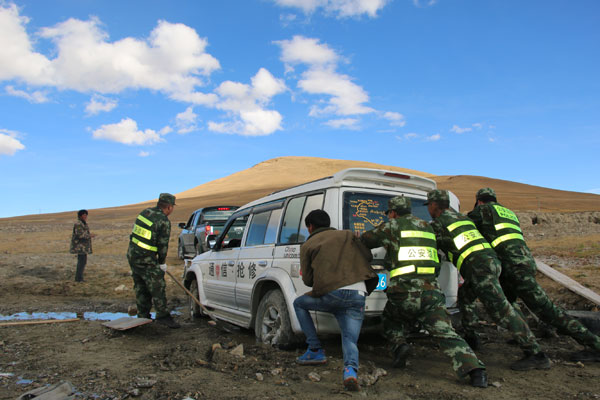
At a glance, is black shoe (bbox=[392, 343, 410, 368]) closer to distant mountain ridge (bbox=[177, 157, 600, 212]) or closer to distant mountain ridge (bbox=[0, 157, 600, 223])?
distant mountain ridge (bbox=[177, 157, 600, 212])

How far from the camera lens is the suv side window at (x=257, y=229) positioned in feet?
18.4

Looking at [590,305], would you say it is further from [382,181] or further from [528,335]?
[382,181]

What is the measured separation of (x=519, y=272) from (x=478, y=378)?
1498 millimetres

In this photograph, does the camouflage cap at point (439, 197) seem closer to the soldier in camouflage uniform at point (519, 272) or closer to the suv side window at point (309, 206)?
the soldier in camouflage uniform at point (519, 272)

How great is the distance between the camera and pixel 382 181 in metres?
4.85

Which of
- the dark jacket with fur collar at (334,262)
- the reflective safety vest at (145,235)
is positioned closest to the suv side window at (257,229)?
the dark jacket with fur collar at (334,262)

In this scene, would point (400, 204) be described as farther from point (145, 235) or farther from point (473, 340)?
point (145, 235)

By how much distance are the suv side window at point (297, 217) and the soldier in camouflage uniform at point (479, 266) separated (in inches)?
47.4

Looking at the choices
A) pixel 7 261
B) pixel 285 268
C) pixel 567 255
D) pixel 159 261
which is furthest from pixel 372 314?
pixel 7 261

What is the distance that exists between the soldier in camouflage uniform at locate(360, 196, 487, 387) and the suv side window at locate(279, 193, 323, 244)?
81 centimetres

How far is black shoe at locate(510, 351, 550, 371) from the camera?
439 centimetres

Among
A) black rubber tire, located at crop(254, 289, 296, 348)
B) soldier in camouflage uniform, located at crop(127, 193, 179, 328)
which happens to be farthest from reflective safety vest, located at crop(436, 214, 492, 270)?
soldier in camouflage uniform, located at crop(127, 193, 179, 328)

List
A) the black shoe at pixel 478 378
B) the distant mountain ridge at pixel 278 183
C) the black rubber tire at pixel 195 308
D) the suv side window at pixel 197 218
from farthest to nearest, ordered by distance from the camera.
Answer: the distant mountain ridge at pixel 278 183 → the suv side window at pixel 197 218 → the black rubber tire at pixel 195 308 → the black shoe at pixel 478 378

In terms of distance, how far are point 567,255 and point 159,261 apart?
10.4m
